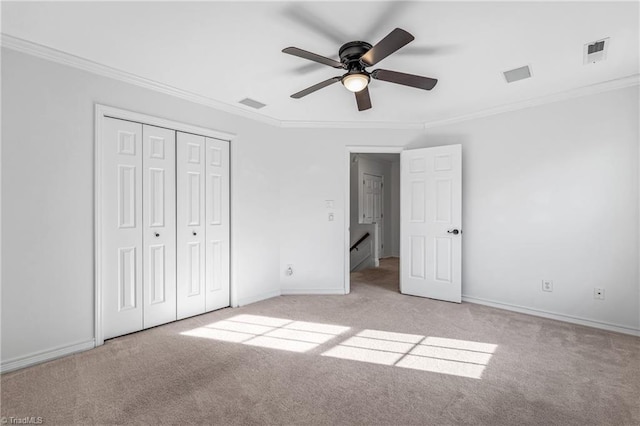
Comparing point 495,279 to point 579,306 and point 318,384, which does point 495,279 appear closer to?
point 579,306

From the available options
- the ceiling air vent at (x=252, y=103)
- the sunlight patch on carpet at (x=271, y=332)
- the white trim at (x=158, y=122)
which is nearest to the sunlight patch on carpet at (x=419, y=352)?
the sunlight patch on carpet at (x=271, y=332)

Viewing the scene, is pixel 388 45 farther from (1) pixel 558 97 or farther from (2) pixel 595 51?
(1) pixel 558 97

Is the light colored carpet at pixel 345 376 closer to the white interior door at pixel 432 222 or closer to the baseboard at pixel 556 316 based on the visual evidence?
the baseboard at pixel 556 316

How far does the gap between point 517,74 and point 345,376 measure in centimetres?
306

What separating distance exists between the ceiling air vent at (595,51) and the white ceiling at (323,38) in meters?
0.05

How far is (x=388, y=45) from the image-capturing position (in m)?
2.05

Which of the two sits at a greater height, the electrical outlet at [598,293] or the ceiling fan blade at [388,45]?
the ceiling fan blade at [388,45]

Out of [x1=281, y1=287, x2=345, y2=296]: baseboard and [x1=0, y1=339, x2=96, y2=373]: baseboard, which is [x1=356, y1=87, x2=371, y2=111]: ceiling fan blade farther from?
[x1=0, y1=339, x2=96, y2=373]: baseboard

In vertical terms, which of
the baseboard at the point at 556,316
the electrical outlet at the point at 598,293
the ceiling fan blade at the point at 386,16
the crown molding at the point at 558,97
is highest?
the ceiling fan blade at the point at 386,16

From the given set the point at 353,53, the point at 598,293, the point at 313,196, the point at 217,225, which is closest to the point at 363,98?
the point at 353,53

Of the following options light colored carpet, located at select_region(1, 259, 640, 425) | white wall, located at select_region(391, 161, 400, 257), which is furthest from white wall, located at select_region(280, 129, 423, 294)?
white wall, located at select_region(391, 161, 400, 257)

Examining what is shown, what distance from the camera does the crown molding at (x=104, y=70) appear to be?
2.44 m

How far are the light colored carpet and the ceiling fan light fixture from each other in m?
2.16

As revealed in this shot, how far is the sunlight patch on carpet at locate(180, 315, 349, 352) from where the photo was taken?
2.94 m
